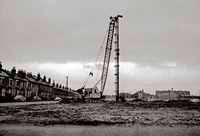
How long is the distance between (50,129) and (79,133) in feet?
4.89

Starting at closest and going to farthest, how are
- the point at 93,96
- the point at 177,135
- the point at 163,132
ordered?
the point at 177,135
the point at 163,132
the point at 93,96

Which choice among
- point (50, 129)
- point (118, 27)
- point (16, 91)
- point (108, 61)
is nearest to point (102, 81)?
point (108, 61)

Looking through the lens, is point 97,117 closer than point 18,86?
Yes

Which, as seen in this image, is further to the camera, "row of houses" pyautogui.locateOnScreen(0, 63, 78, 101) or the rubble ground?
"row of houses" pyautogui.locateOnScreen(0, 63, 78, 101)

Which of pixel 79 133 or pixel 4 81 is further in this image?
pixel 4 81

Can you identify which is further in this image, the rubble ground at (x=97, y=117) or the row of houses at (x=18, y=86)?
the row of houses at (x=18, y=86)

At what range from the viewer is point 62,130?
27.0 feet

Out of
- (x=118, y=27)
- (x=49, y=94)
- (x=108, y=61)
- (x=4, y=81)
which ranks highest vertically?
(x=118, y=27)

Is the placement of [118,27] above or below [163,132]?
above

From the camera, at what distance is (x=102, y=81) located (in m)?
65.0

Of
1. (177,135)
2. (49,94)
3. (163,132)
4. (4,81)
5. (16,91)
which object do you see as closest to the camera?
(177,135)

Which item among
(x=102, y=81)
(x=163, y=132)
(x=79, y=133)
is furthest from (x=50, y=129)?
(x=102, y=81)

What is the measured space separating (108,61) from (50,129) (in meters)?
56.9

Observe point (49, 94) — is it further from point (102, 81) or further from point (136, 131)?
point (136, 131)
